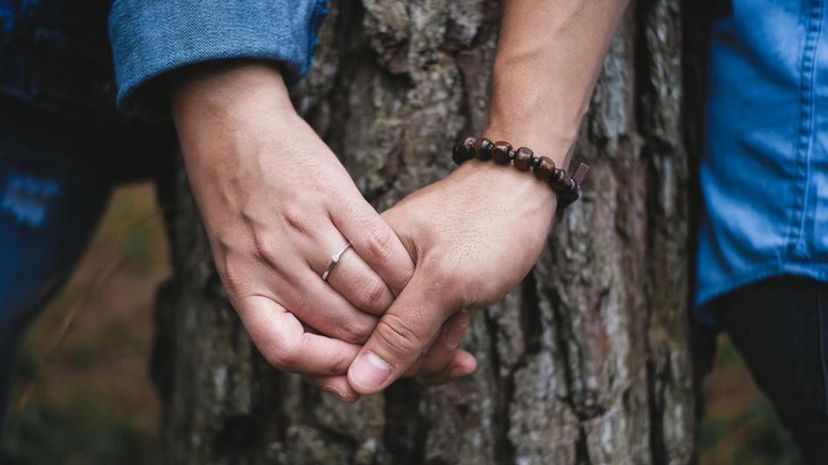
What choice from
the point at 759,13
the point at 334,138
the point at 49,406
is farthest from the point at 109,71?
the point at 49,406

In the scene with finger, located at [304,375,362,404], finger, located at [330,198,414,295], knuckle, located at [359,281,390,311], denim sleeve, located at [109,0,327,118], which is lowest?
finger, located at [304,375,362,404]

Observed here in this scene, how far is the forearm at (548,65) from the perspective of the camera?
1.07m

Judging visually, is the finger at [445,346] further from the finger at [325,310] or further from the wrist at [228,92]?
the wrist at [228,92]

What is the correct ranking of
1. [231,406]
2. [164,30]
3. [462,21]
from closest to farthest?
[164,30]
[462,21]
[231,406]

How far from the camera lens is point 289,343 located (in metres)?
1.04

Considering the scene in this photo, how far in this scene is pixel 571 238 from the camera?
4.45ft

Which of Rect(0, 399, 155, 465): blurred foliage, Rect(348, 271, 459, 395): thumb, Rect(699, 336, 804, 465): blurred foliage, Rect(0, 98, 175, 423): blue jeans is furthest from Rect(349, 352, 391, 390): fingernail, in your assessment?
Rect(0, 399, 155, 465): blurred foliage

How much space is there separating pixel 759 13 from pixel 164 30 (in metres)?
0.79

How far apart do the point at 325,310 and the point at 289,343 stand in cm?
6

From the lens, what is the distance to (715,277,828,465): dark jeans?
3.79ft

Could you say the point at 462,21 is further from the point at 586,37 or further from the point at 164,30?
the point at 164,30

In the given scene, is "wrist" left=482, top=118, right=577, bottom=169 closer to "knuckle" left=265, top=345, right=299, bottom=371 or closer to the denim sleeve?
the denim sleeve

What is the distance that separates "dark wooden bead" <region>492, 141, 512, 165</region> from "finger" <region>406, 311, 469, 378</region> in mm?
202

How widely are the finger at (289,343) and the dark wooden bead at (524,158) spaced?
1.03 ft
